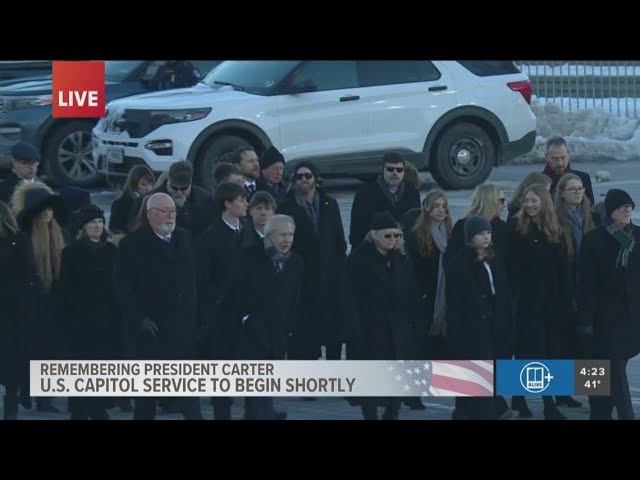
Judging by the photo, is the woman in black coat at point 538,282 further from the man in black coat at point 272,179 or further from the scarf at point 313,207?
the man in black coat at point 272,179

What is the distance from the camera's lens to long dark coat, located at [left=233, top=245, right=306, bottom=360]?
43.3 ft

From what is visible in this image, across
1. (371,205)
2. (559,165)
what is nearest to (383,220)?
(371,205)

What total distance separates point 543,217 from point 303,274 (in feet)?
4.84

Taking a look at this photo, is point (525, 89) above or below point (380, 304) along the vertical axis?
above

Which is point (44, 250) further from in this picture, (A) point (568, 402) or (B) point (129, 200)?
(A) point (568, 402)

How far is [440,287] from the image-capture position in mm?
13422

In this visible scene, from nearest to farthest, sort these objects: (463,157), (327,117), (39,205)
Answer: (39,205) → (327,117) → (463,157)

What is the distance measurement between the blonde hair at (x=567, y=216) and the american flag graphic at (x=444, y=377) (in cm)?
88

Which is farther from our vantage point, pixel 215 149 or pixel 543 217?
pixel 215 149

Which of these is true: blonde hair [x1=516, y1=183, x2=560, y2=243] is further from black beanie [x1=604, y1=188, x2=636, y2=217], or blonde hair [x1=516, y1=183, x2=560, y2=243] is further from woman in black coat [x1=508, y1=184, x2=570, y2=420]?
black beanie [x1=604, y1=188, x2=636, y2=217]

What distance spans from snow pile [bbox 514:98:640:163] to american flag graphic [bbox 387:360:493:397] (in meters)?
1.29

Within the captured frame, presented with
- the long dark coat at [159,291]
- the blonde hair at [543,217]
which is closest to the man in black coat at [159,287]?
the long dark coat at [159,291]

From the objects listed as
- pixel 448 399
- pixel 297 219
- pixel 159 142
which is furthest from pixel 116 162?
pixel 448 399

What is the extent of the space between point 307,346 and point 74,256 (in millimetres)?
1484
